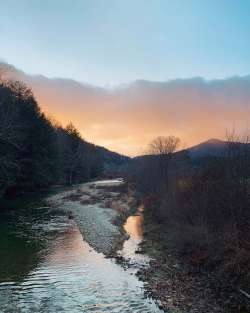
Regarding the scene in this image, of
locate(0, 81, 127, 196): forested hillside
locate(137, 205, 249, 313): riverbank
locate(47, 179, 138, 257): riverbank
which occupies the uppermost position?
locate(0, 81, 127, 196): forested hillside

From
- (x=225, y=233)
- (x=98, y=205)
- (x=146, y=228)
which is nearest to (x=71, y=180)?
(x=98, y=205)

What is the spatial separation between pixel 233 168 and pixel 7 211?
3101 centimetres

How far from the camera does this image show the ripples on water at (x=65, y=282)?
635 inches

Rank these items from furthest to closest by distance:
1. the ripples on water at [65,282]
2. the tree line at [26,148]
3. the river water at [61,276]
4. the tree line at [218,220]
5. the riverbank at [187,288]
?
1. the tree line at [26,148]
2. the tree line at [218,220]
3. the river water at [61,276]
4. the ripples on water at [65,282]
5. the riverbank at [187,288]

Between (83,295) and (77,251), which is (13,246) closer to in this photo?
(77,251)

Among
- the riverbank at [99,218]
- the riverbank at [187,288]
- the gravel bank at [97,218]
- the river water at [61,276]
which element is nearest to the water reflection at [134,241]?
the river water at [61,276]

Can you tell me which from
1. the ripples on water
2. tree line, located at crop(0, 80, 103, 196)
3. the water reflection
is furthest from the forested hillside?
the ripples on water

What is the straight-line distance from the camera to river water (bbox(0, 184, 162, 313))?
16.2 meters

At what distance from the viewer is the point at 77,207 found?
174ft

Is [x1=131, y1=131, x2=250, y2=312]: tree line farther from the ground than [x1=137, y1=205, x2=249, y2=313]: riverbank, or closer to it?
farther from the ground

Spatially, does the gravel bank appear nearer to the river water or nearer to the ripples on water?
Result: the river water

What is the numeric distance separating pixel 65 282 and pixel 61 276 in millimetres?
1048

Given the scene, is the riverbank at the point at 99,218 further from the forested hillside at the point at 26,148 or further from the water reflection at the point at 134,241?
the forested hillside at the point at 26,148

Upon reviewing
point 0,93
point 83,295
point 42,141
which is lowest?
point 83,295
